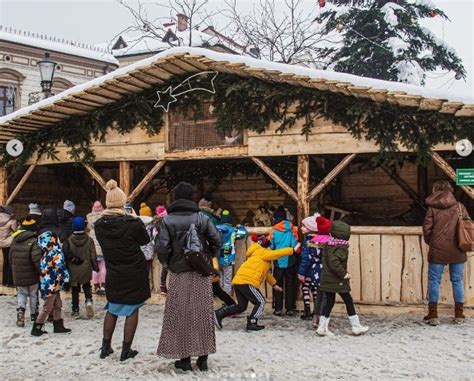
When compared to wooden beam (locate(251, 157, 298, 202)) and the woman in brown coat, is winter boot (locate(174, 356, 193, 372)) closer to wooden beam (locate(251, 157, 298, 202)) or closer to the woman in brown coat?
the woman in brown coat

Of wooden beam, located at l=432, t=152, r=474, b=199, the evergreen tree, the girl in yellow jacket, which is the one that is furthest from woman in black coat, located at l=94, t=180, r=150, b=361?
the evergreen tree

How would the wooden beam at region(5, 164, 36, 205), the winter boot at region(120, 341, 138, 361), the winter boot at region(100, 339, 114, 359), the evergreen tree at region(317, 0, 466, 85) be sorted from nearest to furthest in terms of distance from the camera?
the winter boot at region(120, 341, 138, 361) < the winter boot at region(100, 339, 114, 359) < the wooden beam at region(5, 164, 36, 205) < the evergreen tree at region(317, 0, 466, 85)

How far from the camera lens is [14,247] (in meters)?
7.67

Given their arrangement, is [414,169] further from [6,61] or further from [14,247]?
[6,61]

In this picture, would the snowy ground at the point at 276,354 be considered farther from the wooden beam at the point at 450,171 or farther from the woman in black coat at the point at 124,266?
the wooden beam at the point at 450,171

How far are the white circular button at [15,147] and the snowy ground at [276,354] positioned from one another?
170 inches

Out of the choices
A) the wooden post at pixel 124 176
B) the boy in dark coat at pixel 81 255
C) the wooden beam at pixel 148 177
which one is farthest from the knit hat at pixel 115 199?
the wooden post at pixel 124 176

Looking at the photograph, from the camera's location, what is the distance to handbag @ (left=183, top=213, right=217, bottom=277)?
536 cm

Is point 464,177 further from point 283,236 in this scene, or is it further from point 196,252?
point 196,252

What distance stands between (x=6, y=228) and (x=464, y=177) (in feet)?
25.8

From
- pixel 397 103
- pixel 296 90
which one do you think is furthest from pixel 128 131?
pixel 397 103

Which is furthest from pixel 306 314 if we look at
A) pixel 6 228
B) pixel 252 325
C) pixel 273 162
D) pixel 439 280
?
pixel 6 228

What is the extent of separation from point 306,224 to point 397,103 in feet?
7.17

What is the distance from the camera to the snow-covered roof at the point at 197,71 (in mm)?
7832
